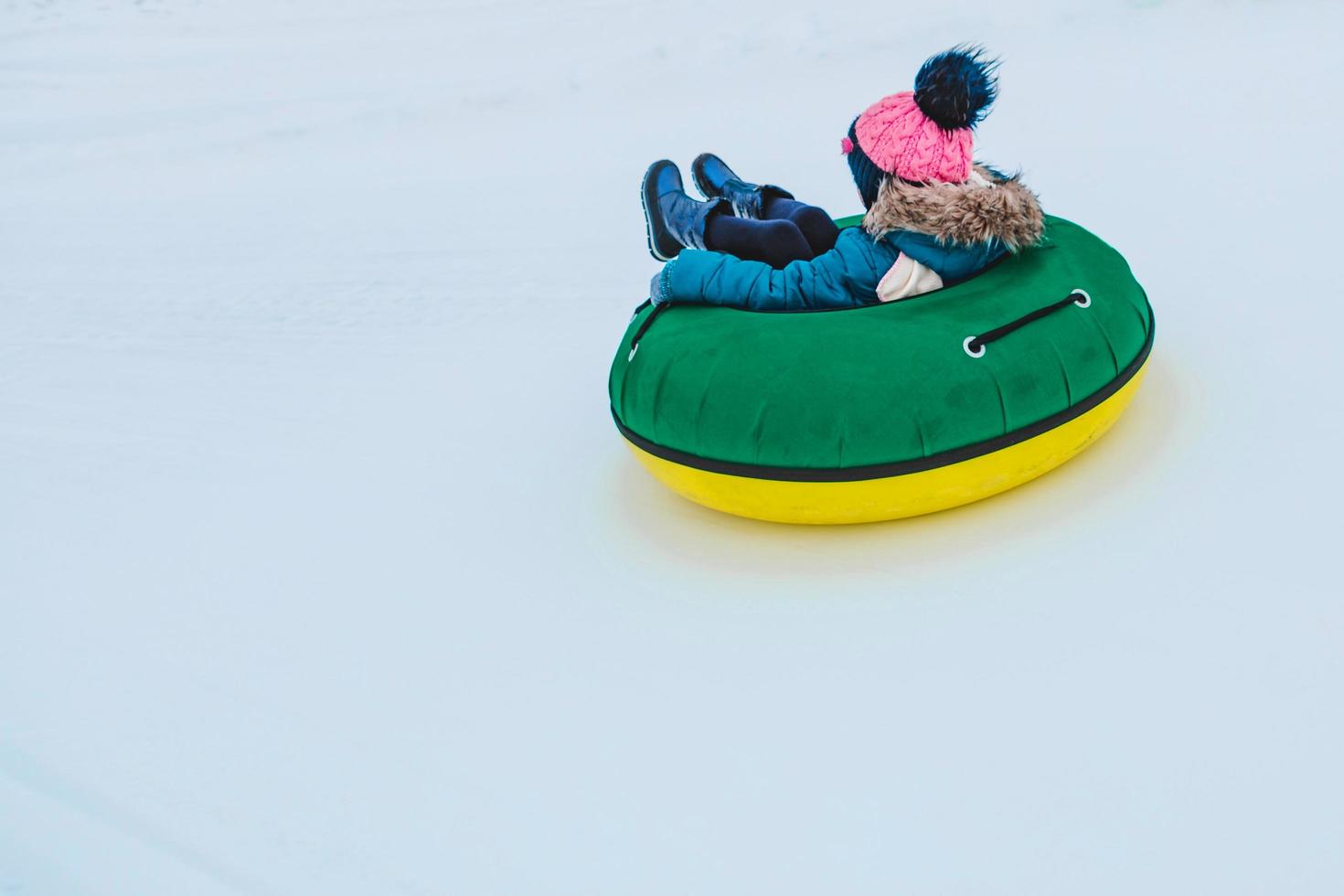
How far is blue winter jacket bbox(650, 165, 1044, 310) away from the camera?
2.48 m

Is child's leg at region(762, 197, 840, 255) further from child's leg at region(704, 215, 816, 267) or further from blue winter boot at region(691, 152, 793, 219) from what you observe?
blue winter boot at region(691, 152, 793, 219)

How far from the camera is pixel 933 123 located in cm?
250

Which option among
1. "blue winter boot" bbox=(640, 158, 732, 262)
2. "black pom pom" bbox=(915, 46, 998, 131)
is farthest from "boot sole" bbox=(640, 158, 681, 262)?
"black pom pom" bbox=(915, 46, 998, 131)

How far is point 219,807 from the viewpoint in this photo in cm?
218

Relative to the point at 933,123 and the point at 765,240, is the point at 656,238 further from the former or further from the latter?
the point at 933,123

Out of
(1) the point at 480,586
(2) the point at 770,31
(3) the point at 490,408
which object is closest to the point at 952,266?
(1) the point at 480,586

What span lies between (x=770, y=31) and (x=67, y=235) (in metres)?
3.10

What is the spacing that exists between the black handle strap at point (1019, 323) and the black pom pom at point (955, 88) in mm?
365

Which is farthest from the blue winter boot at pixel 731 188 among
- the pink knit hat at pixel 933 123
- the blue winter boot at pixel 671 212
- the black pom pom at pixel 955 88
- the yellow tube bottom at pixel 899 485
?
the yellow tube bottom at pixel 899 485

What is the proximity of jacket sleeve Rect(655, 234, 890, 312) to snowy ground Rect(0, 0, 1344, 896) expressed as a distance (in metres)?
0.44

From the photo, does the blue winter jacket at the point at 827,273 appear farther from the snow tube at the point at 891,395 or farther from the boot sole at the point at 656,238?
the boot sole at the point at 656,238

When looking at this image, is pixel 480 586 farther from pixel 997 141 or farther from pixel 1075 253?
pixel 997 141

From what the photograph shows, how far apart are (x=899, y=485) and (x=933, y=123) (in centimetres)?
67

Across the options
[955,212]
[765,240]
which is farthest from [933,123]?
[765,240]
